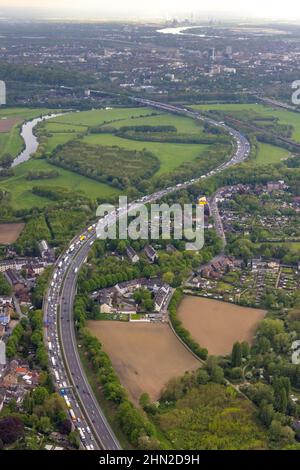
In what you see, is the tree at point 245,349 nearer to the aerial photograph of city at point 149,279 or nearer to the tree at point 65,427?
the aerial photograph of city at point 149,279

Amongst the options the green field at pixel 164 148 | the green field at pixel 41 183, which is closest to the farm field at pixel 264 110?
the green field at pixel 164 148

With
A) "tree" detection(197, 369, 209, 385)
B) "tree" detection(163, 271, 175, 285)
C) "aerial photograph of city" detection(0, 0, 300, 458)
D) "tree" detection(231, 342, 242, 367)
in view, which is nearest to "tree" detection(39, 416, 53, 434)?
"aerial photograph of city" detection(0, 0, 300, 458)

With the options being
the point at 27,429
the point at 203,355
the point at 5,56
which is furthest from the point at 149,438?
the point at 5,56

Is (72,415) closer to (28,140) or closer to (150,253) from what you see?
(150,253)

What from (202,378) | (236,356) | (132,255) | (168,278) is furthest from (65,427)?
(132,255)

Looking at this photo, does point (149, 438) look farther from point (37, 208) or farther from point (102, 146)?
point (102, 146)

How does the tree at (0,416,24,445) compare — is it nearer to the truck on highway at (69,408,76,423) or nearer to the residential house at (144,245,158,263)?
the truck on highway at (69,408,76,423)
